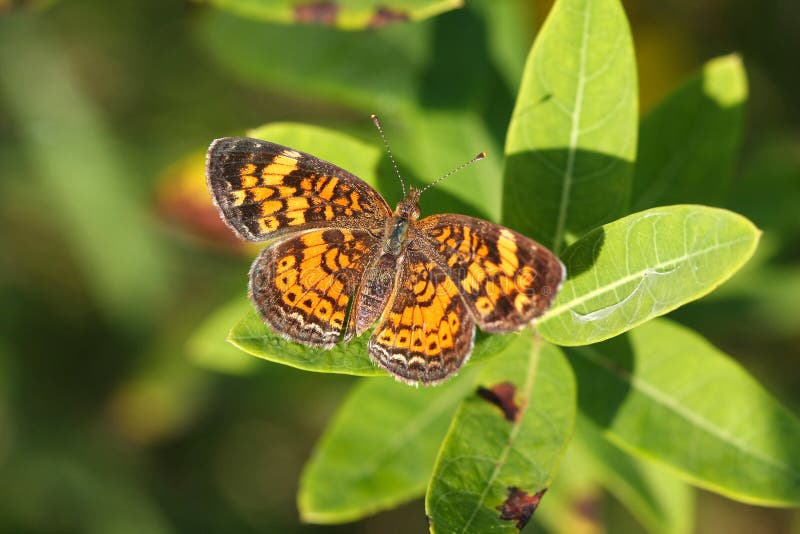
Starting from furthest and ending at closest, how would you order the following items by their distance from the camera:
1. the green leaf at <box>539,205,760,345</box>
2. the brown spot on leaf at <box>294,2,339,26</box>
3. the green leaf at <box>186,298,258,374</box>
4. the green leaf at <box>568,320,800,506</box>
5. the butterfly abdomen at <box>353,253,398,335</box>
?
the green leaf at <box>186,298,258,374</box>, the brown spot on leaf at <box>294,2,339,26</box>, the butterfly abdomen at <box>353,253,398,335</box>, the green leaf at <box>568,320,800,506</box>, the green leaf at <box>539,205,760,345</box>

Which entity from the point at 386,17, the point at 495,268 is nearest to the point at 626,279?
the point at 495,268

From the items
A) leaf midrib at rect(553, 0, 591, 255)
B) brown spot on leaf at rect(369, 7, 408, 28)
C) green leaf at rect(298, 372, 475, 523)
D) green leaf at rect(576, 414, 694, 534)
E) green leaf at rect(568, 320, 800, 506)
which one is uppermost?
brown spot on leaf at rect(369, 7, 408, 28)

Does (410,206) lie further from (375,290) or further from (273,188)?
(273,188)

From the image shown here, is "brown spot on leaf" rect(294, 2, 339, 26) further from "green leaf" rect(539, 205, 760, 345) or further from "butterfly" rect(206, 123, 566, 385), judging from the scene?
"green leaf" rect(539, 205, 760, 345)

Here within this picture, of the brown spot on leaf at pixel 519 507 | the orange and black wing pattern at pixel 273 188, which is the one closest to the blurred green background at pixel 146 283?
the orange and black wing pattern at pixel 273 188

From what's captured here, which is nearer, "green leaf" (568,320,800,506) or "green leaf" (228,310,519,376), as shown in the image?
"green leaf" (228,310,519,376)

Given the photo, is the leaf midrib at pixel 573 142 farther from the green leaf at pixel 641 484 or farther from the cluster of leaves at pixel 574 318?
the green leaf at pixel 641 484

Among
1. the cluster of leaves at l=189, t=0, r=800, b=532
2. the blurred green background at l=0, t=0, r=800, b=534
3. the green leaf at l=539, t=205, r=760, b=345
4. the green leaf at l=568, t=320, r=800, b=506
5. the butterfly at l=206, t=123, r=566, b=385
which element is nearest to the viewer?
the green leaf at l=539, t=205, r=760, b=345

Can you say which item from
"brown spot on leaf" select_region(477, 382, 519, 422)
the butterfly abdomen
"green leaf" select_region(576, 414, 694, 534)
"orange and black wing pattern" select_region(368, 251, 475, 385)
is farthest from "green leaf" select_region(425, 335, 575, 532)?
"green leaf" select_region(576, 414, 694, 534)
